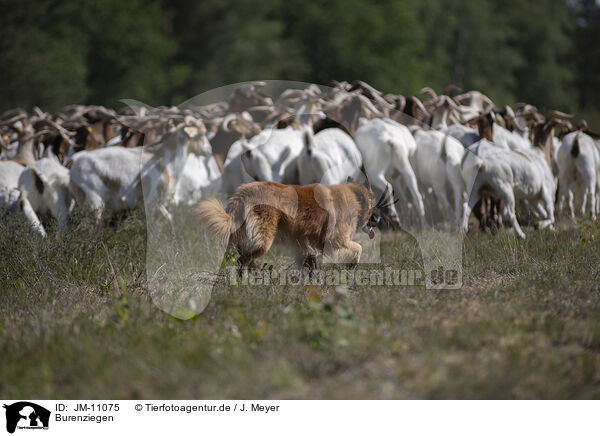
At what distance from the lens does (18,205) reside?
8148 mm

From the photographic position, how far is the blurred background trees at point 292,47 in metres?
23.2

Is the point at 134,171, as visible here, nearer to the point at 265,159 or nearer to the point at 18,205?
the point at 18,205

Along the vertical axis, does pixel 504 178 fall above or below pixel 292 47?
above

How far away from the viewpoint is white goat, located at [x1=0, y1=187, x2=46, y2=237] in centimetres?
775

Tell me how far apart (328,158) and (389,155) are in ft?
3.30

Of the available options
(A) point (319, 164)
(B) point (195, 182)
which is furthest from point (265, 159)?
(B) point (195, 182)

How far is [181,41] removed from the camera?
30.6 meters

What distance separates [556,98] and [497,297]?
41.1 m

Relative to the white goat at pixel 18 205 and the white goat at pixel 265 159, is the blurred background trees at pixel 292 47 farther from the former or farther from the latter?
the white goat at pixel 265 159

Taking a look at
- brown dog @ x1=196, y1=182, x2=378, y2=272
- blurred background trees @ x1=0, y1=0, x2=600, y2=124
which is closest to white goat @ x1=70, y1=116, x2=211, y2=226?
brown dog @ x1=196, y1=182, x2=378, y2=272
